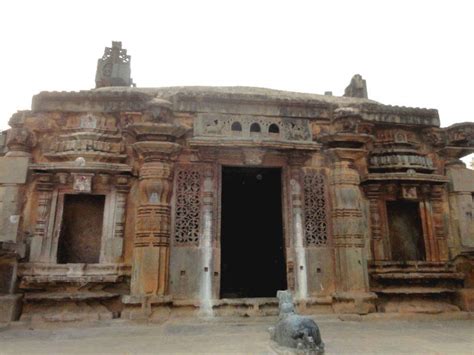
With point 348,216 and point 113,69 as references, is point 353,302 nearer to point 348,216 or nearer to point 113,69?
point 348,216

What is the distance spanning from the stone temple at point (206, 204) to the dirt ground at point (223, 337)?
1.01 feet

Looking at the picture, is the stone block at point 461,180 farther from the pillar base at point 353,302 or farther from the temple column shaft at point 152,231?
the temple column shaft at point 152,231

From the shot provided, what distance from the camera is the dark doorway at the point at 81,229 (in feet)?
22.0

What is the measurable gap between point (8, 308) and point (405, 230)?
7.83 m

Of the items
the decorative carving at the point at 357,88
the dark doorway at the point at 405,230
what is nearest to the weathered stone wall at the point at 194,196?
the dark doorway at the point at 405,230

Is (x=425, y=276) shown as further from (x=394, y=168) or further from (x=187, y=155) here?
(x=187, y=155)

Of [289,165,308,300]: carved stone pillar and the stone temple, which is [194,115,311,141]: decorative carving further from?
[289,165,308,300]: carved stone pillar

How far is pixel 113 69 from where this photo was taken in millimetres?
11469

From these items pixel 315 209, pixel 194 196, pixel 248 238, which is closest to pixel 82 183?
pixel 194 196

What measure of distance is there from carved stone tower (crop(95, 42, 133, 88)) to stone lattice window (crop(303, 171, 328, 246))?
24.3 ft

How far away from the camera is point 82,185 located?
6.46m

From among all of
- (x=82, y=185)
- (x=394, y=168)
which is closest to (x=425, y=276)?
(x=394, y=168)

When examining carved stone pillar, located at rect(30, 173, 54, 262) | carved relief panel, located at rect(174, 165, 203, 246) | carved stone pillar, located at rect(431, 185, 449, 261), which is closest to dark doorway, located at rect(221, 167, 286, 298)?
carved relief panel, located at rect(174, 165, 203, 246)

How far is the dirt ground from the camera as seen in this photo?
4156 mm
